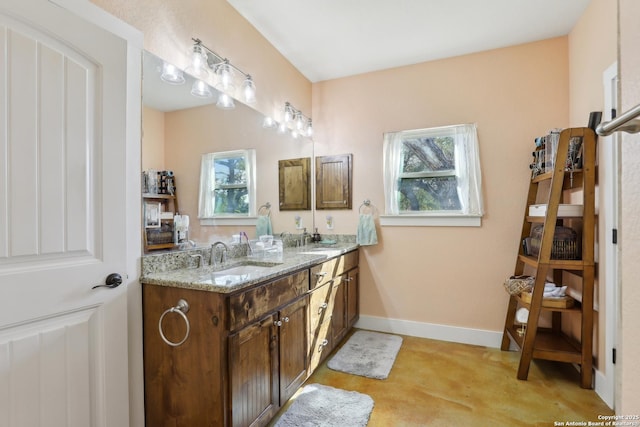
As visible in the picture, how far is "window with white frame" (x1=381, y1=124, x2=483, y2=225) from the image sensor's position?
2.71m

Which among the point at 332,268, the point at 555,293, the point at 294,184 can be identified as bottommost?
the point at 555,293

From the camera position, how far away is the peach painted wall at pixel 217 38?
4.97ft

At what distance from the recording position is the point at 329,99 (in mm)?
3271

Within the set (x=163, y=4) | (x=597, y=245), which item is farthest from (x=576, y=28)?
(x=163, y=4)

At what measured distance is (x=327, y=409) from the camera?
71.7 inches

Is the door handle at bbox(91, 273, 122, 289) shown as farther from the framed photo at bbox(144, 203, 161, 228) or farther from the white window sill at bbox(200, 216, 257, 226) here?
the white window sill at bbox(200, 216, 257, 226)

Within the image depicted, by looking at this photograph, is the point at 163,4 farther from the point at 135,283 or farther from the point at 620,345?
the point at 620,345

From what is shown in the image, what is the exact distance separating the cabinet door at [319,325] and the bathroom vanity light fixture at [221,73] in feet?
4.94

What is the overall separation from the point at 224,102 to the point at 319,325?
5.69 ft

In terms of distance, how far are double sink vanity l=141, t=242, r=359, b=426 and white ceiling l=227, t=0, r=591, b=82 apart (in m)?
1.84

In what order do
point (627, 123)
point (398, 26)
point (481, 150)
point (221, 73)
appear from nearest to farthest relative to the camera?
point (627, 123) → point (221, 73) → point (398, 26) → point (481, 150)

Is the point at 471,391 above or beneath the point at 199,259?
beneath

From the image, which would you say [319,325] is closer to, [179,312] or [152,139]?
[179,312]

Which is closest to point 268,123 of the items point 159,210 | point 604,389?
point 159,210
